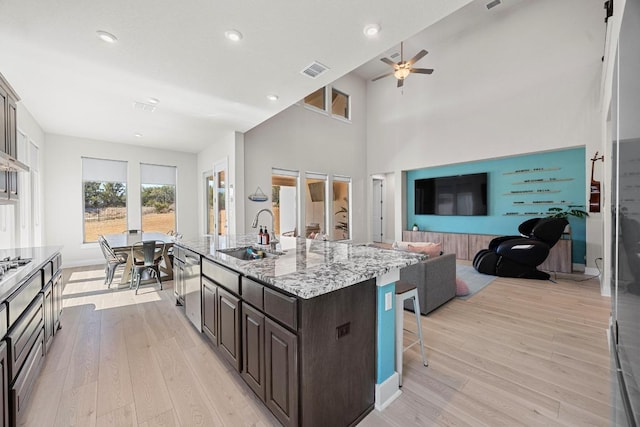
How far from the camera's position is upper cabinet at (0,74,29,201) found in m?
2.28

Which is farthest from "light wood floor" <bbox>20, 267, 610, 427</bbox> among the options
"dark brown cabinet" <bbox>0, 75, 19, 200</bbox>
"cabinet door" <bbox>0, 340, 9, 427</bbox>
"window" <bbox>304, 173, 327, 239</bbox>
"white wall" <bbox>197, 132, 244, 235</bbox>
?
"window" <bbox>304, 173, 327, 239</bbox>

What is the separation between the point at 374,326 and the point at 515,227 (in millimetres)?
6009

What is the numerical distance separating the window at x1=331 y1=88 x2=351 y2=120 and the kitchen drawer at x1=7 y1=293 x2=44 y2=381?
24.1 feet

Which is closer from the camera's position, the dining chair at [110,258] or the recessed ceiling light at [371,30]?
the recessed ceiling light at [371,30]

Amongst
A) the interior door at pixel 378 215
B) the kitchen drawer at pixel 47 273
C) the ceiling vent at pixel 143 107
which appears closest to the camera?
the kitchen drawer at pixel 47 273

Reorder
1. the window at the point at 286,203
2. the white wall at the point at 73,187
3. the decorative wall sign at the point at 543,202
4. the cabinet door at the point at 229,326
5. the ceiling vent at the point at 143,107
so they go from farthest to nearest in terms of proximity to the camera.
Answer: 1. the window at the point at 286,203
2. the white wall at the point at 73,187
3. the decorative wall sign at the point at 543,202
4. the ceiling vent at the point at 143,107
5. the cabinet door at the point at 229,326

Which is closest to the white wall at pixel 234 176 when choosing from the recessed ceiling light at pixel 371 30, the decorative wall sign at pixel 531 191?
the recessed ceiling light at pixel 371 30

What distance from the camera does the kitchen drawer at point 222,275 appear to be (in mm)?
1907

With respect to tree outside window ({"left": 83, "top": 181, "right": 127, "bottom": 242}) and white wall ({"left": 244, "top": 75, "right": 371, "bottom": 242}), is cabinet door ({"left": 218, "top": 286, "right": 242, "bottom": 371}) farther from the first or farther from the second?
tree outside window ({"left": 83, "top": 181, "right": 127, "bottom": 242})

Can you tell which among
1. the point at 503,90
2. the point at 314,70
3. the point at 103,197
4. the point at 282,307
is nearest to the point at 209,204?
the point at 103,197

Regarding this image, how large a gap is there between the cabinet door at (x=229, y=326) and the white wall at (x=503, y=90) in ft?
20.9

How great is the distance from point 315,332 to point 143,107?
4490 mm

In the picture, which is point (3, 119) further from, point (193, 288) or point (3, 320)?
point (193, 288)

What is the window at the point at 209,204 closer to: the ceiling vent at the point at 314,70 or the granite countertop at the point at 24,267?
the granite countertop at the point at 24,267
